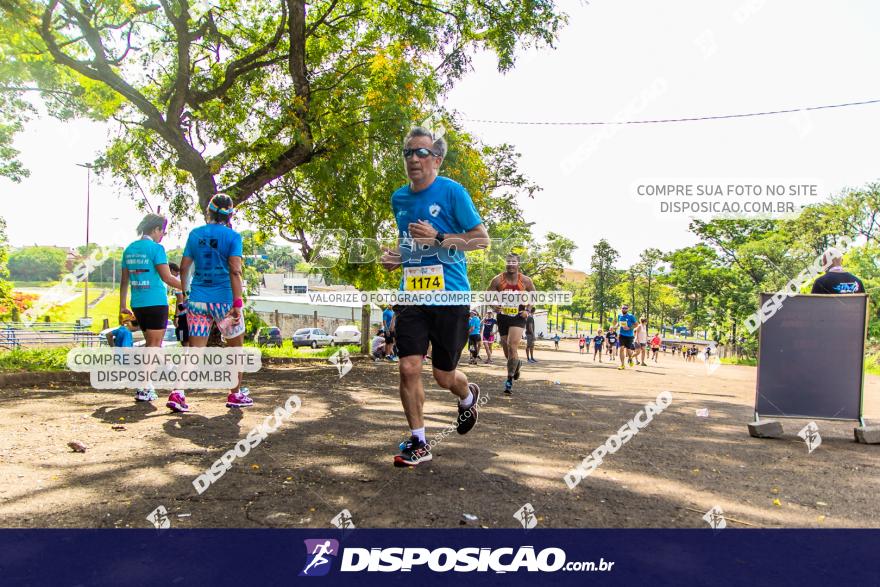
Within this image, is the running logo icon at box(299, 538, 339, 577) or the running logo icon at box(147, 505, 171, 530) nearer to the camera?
the running logo icon at box(299, 538, 339, 577)

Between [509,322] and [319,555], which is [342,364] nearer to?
[509,322]

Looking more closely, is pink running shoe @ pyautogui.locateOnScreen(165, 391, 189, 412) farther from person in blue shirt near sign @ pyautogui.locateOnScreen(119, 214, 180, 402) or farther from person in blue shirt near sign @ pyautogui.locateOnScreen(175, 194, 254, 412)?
person in blue shirt near sign @ pyautogui.locateOnScreen(119, 214, 180, 402)

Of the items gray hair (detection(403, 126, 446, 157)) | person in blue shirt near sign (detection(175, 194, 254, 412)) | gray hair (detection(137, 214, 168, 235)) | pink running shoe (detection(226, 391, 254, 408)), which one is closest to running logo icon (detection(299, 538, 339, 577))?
gray hair (detection(403, 126, 446, 157))

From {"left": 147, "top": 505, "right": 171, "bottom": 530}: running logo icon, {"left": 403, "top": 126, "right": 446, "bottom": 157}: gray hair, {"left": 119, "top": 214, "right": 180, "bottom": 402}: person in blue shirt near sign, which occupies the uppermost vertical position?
{"left": 403, "top": 126, "right": 446, "bottom": 157}: gray hair

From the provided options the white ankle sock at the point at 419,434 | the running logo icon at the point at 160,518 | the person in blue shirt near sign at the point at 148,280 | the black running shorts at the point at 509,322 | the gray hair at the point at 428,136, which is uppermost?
the gray hair at the point at 428,136

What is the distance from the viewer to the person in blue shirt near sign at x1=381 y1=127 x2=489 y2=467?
4.15 metres

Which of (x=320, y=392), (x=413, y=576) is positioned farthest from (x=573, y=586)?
(x=320, y=392)

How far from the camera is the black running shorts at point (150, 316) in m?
6.35

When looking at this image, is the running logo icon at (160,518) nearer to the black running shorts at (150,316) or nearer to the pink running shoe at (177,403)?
the pink running shoe at (177,403)

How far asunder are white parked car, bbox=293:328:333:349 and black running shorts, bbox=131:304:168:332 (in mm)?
36916

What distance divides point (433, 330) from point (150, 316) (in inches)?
148

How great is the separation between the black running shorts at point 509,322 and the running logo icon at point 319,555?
6.26 metres

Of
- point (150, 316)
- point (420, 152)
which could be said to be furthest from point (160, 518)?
point (150, 316)

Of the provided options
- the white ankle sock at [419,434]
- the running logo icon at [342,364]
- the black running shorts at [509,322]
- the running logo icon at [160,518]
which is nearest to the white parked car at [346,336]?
the running logo icon at [342,364]
